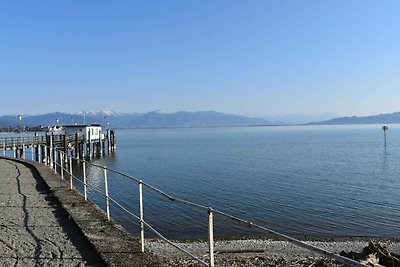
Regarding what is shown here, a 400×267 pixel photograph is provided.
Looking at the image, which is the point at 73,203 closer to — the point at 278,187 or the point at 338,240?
the point at 338,240

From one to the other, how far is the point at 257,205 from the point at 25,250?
1798 centimetres

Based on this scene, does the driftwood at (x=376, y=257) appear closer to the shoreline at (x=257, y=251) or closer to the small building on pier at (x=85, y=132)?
the shoreline at (x=257, y=251)

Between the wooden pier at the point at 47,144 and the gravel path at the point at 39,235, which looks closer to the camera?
the gravel path at the point at 39,235

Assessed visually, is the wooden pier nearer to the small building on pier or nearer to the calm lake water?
the small building on pier

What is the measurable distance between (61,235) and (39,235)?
1.44 ft

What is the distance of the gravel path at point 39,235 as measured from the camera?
6516 mm

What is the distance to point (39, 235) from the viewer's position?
797 centimetres

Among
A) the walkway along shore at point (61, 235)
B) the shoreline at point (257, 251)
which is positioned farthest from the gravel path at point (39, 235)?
the shoreline at point (257, 251)

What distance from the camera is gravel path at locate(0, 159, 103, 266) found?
652cm

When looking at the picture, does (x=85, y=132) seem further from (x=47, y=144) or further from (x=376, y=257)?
(x=376, y=257)

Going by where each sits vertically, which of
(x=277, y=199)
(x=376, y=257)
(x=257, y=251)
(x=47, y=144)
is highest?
(x=47, y=144)

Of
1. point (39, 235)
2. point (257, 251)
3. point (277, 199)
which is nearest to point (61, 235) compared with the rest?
point (39, 235)

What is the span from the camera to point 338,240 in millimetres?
16609

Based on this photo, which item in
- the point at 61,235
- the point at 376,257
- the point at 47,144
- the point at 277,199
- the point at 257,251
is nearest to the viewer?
the point at 61,235
